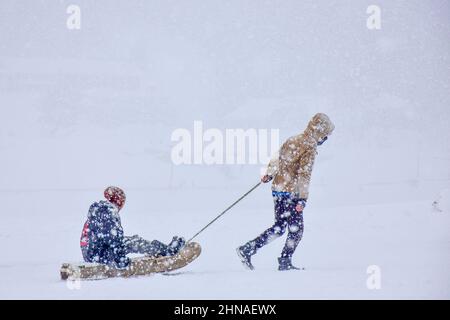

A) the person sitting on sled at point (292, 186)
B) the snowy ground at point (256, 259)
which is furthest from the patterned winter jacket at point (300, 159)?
the snowy ground at point (256, 259)

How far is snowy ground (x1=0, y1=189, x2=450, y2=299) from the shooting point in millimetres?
3762

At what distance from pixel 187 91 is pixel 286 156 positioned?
1.32 metres

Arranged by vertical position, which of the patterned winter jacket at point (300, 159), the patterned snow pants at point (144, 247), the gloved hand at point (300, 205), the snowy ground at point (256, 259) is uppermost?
the patterned winter jacket at point (300, 159)

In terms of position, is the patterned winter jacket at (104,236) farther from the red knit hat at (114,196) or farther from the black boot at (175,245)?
the black boot at (175,245)

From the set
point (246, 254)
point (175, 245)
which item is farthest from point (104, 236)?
point (246, 254)

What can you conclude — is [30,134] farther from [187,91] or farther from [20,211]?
[187,91]

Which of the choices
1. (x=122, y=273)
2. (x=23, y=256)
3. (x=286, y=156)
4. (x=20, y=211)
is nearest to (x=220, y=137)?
(x=286, y=156)

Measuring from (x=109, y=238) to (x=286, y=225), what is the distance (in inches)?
48.1

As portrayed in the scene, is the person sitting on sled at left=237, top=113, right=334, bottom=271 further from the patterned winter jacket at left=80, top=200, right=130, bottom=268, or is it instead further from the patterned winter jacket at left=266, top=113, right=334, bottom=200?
the patterned winter jacket at left=80, top=200, right=130, bottom=268

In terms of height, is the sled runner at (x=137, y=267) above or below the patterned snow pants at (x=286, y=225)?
below

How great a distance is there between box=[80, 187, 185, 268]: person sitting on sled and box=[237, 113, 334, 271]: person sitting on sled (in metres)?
0.74

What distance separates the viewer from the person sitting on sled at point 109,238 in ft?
12.1

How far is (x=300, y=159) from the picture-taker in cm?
400

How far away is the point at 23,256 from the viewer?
4617 millimetres
